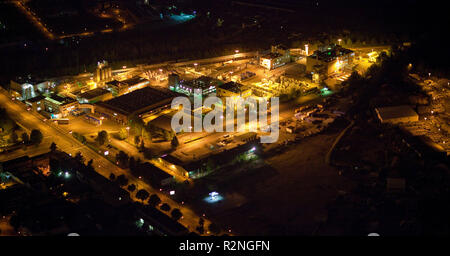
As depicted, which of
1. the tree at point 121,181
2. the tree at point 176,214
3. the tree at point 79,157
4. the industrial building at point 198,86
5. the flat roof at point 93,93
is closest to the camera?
the tree at point 176,214

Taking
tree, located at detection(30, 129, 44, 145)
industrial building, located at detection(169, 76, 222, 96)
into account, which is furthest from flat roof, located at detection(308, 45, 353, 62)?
tree, located at detection(30, 129, 44, 145)

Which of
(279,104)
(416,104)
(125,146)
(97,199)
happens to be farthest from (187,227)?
(416,104)

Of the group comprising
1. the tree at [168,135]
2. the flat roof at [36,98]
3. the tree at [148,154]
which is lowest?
the tree at [148,154]

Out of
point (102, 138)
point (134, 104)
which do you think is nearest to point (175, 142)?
point (102, 138)

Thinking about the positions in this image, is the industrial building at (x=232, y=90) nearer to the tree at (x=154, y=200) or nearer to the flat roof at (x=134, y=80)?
the flat roof at (x=134, y=80)

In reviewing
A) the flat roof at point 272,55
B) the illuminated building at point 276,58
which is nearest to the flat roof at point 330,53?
the illuminated building at point 276,58

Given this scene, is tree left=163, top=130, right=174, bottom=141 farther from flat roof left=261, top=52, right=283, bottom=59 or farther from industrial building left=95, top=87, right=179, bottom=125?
flat roof left=261, top=52, right=283, bottom=59
